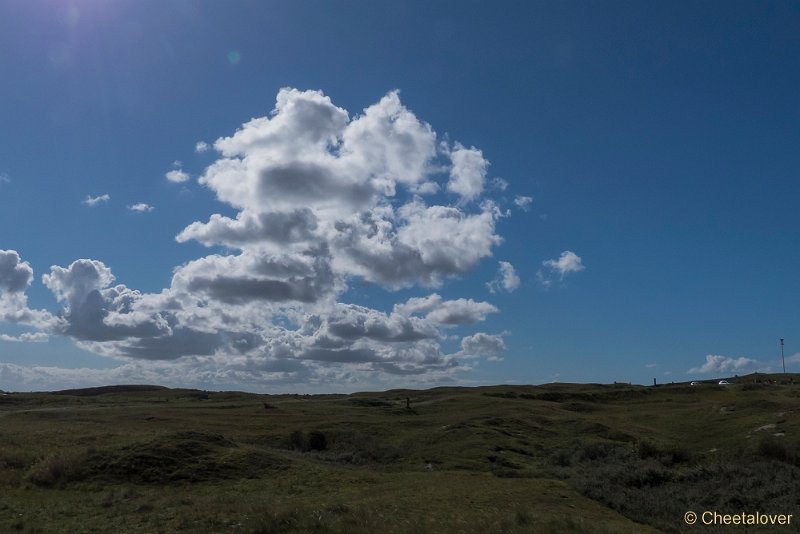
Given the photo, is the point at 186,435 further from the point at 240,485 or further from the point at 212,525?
the point at 212,525

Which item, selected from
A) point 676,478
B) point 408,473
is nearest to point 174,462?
point 408,473

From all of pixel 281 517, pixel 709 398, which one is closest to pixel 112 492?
pixel 281 517

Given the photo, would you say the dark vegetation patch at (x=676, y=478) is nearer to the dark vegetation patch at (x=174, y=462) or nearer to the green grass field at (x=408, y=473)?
the green grass field at (x=408, y=473)

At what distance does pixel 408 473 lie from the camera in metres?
34.9

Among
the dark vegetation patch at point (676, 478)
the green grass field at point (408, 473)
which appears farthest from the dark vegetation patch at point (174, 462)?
the dark vegetation patch at point (676, 478)

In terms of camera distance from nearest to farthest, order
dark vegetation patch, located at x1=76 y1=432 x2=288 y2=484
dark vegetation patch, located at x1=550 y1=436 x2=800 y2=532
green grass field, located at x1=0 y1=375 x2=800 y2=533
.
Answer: green grass field, located at x1=0 y1=375 x2=800 y2=533
dark vegetation patch, located at x1=550 y1=436 x2=800 y2=532
dark vegetation patch, located at x1=76 y1=432 x2=288 y2=484

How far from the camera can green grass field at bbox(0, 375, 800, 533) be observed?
68.7 feet

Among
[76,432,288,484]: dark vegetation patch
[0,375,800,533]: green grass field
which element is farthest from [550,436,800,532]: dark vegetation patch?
[76,432,288,484]: dark vegetation patch

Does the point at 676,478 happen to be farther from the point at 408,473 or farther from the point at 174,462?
the point at 174,462

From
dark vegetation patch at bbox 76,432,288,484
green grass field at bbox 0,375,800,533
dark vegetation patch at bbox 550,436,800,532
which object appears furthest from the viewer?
dark vegetation patch at bbox 76,432,288,484

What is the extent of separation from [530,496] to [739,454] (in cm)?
1956

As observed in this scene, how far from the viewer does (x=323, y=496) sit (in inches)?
1032

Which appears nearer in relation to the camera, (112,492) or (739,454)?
(112,492)

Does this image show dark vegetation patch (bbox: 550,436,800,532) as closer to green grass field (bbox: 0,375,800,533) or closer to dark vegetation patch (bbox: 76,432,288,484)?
green grass field (bbox: 0,375,800,533)
